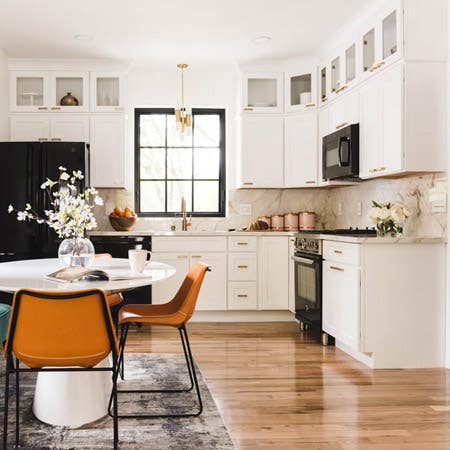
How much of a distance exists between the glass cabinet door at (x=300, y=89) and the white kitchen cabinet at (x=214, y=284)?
1630 mm

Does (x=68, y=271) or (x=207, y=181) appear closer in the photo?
(x=68, y=271)

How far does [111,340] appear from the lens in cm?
230

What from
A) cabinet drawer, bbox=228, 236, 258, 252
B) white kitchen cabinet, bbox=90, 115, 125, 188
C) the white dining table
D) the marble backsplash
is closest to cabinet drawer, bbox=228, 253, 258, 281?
cabinet drawer, bbox=228, 236, 258, 252

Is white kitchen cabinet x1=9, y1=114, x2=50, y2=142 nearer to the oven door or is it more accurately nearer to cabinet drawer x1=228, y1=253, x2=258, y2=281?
cabinet drawer x1=228, y1=253, x2=258, y2=281

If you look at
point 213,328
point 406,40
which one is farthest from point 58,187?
point 406,40

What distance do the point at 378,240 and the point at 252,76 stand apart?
2625mm

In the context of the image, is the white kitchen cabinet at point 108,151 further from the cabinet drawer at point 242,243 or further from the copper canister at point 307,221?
the copper canister at point 307,221

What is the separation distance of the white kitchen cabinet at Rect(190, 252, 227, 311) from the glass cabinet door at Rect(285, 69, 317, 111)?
5.35 ft

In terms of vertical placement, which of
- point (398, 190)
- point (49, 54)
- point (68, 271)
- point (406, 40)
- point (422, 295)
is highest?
point (49, 54)

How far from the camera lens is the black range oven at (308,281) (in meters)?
4.62

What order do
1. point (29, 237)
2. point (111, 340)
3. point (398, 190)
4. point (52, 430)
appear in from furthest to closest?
point (29, 237)
point (398, 190)
point (52, 430)
point (111, 340)

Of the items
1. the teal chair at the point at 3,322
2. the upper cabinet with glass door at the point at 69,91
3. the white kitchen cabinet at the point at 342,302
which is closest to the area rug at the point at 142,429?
the teal chair at the point at 3,322

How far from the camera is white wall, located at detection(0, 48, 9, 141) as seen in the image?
18.0 feet

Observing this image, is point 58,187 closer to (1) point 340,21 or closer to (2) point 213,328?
(2) point 213,328
